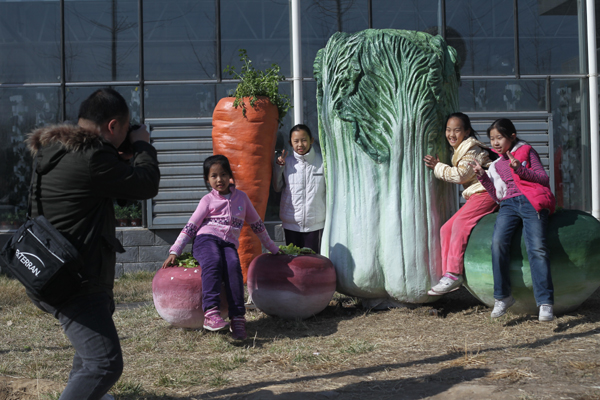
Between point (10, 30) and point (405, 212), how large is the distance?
7.10 meters

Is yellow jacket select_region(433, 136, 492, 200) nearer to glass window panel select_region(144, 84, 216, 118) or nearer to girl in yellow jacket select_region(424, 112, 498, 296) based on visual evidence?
girl in yellow jacket select_region(424, 112, 498, 296)

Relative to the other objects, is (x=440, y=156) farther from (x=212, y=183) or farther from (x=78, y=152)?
(x=78, y=152)

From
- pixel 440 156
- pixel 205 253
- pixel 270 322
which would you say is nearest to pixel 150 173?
pixel 205 253

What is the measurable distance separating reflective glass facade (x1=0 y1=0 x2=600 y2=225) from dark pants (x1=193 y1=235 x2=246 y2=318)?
14.8 ft

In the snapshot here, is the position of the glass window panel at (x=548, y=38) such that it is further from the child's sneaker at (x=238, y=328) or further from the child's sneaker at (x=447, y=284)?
the child's sneaker at (x=238, y=328)

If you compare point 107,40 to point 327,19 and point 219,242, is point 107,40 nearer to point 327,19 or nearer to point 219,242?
point 327,19

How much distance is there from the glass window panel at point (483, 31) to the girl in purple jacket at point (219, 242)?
5765 millimetres

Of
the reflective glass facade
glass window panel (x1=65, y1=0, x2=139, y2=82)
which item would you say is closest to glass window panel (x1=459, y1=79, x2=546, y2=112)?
the reflective glass facade

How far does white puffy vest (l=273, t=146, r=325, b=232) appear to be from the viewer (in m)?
5.59

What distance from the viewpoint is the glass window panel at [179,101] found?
889cm

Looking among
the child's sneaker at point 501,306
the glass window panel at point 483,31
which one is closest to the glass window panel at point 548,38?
the glass window panel at point 483,31

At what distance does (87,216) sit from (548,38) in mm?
8739

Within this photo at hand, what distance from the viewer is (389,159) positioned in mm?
5062

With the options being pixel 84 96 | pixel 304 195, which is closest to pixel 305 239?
pixel 304 195
